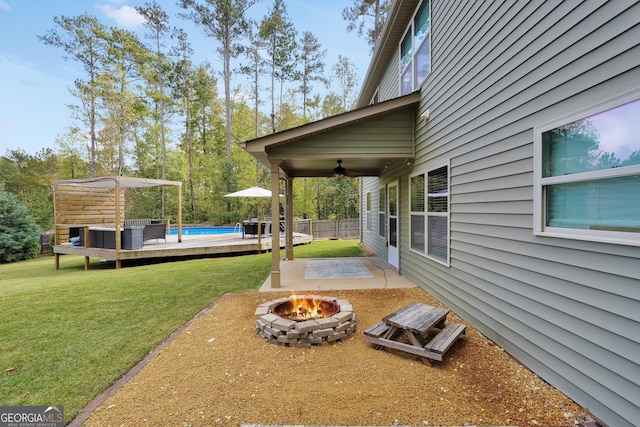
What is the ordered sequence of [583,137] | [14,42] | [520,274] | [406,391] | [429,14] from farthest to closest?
[14,42] < [429,14] < [520,274] < [406,391] < [583,137]

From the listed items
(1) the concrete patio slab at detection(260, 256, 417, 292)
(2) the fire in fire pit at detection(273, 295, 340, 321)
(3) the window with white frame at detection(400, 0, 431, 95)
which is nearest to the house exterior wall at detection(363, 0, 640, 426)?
(3) the window with white frame at detection(400, 0, 431, 95)

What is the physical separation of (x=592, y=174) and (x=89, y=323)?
570 centimetres

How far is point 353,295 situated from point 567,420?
3.14 metres

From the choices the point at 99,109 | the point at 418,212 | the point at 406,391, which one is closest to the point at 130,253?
the point at 418,212

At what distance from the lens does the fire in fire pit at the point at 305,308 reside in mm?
3605

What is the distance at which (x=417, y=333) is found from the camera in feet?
9.29

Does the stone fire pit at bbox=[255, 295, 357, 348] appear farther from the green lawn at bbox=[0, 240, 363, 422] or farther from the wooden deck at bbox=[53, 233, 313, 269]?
the wooden deck at bbox=[53, 233, 313, 269]

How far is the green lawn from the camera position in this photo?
2.45 meters

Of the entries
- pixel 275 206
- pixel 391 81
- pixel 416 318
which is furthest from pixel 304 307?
pixel 391 81

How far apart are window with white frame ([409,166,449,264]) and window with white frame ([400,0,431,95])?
1832 mm

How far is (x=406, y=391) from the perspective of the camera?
7.39 ft

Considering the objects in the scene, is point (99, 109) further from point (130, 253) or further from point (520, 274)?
point (520, 274)

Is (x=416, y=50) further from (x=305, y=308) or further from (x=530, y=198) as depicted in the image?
(x=305, y=308)

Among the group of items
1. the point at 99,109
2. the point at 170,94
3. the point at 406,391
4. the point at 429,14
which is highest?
the point at 170,94
